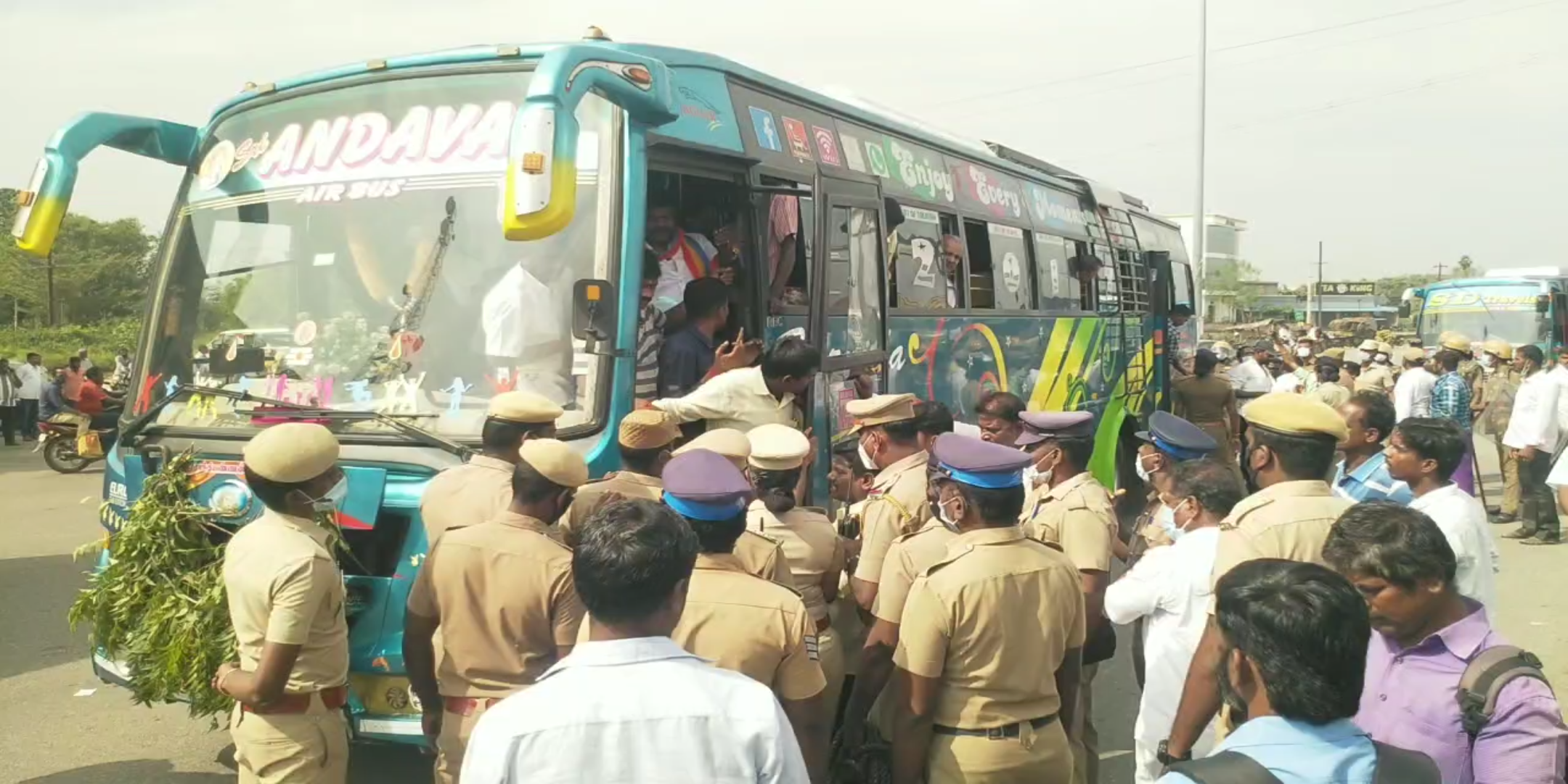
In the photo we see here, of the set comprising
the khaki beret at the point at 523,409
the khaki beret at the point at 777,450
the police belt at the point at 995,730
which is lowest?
the police belt at the point at 995,730

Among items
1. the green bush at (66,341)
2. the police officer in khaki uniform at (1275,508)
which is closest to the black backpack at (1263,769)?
the police officer in khaki uniform at (1275,508)

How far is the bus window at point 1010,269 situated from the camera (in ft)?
29.5

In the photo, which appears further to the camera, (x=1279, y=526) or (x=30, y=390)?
(x=30, y=390)

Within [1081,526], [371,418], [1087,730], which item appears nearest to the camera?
[1081,526]

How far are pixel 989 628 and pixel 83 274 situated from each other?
50.9 meters

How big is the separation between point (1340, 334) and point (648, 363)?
133ft

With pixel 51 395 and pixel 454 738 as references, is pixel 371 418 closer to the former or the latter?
pixel 454 738

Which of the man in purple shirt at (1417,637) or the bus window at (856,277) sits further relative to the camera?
the bus window at (856,277)

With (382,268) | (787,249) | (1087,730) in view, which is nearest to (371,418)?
(382,268)

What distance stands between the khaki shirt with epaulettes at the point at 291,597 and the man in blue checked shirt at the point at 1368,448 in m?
4.18

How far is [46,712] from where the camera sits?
18.7ft

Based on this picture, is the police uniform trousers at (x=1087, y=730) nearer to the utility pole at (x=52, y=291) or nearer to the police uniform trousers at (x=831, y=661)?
the police uniform trousers at (x=831, y=661)

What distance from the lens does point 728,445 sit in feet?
13.1

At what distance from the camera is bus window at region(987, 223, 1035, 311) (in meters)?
8.99
